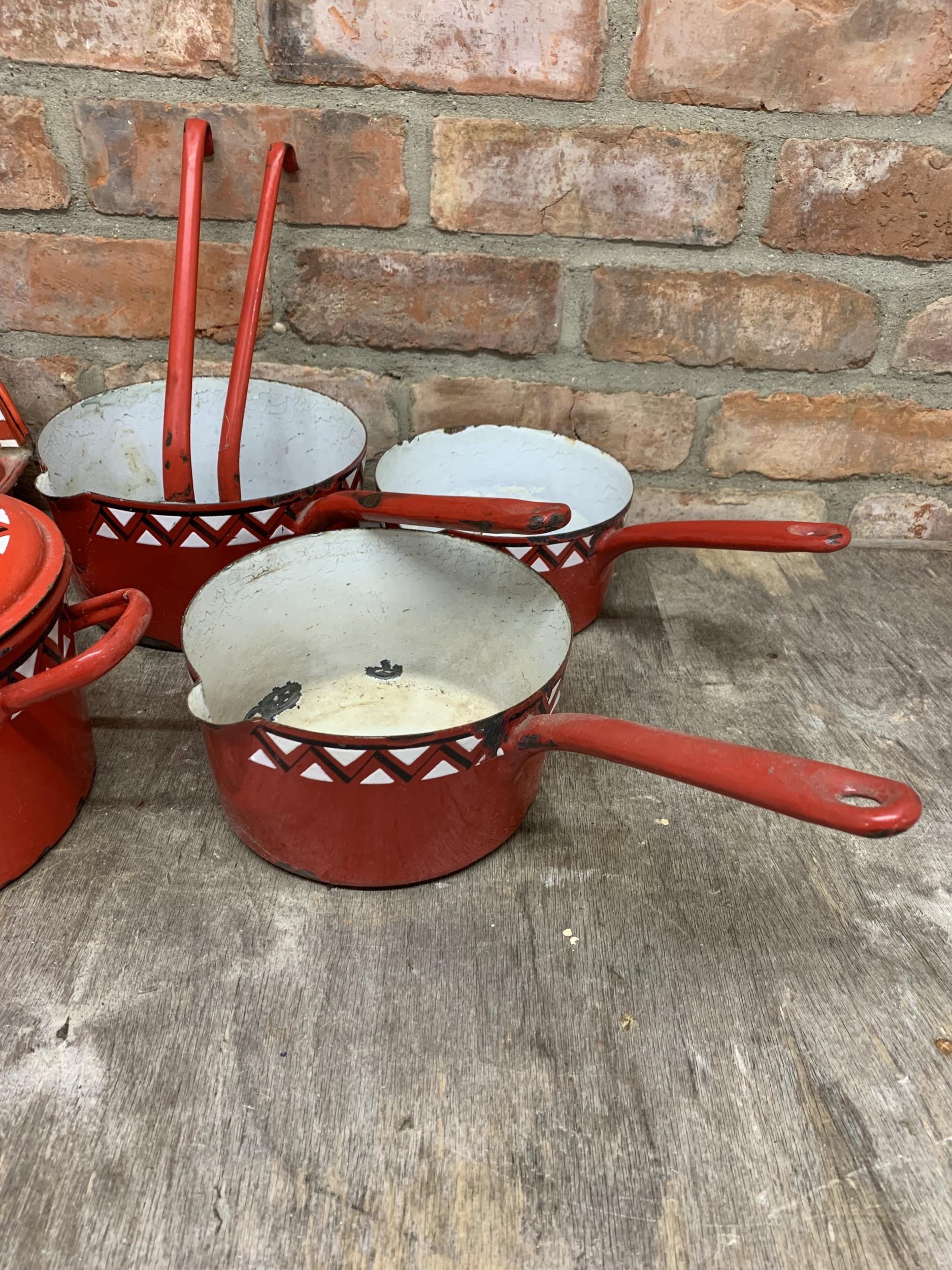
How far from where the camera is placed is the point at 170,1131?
0.40m

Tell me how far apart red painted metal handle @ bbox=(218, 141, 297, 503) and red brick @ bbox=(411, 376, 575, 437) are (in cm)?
16

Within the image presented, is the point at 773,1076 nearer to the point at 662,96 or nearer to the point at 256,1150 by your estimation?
the point at 256,1150

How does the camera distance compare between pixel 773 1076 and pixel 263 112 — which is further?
pixel 263 112

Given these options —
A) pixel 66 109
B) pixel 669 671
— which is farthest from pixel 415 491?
pixel 66 109

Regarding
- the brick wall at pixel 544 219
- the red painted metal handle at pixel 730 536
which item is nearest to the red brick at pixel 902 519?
the brick wall at pixel 544 219

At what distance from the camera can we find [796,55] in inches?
25.5

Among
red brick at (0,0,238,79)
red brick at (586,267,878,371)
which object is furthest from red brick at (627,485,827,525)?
red brick at (0,0,238,79)

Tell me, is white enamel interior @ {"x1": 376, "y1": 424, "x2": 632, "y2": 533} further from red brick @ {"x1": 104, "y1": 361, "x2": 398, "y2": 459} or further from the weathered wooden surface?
the weathered wooden surface

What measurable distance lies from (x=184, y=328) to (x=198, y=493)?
185 millimetres

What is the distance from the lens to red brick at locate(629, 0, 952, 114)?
635 millimetres

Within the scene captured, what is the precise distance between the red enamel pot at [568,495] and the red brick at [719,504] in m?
0.07

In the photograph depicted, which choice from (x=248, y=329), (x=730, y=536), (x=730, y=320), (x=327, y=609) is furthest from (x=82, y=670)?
(x=730, y=320)

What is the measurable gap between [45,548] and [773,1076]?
0.46 metres

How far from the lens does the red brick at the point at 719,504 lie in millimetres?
828
